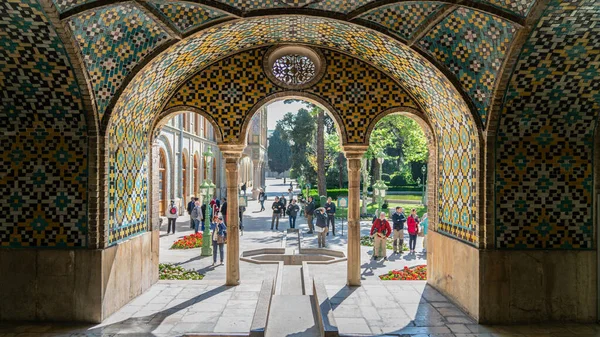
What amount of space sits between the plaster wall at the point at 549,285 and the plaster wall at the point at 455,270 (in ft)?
1.26

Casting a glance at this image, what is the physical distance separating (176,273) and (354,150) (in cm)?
467

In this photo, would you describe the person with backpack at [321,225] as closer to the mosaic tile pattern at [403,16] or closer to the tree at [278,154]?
the mosaic tile pattern at [403,16]

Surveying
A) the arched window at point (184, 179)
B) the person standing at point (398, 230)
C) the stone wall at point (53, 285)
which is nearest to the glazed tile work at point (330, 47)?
the stone wall at point (53, 285)

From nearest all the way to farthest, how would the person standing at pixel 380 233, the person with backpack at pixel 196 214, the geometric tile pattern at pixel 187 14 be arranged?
the geometric tile pattern at pixel 187 14, the person standing at pixel 380 233, the person with backpack at pixel 196 214

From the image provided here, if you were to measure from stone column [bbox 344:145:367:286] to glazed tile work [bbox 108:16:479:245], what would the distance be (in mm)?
1447

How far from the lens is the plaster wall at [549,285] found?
624cm

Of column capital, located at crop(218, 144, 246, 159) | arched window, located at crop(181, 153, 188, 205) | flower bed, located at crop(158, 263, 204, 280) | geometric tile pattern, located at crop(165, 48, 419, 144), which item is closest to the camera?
geometric tile pattern, located at crop(165, 48, 419, 144)

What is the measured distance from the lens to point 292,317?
6.98m

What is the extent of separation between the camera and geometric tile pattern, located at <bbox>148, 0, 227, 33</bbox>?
5.71 metres

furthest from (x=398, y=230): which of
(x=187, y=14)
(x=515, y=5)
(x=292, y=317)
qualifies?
(x=187, y=14)

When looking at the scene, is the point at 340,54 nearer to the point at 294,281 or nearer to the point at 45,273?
the point at 294,281

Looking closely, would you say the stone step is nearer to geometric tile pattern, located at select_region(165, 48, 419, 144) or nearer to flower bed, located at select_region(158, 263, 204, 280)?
flower bed, located at select_region(158, 263, 204, 280)

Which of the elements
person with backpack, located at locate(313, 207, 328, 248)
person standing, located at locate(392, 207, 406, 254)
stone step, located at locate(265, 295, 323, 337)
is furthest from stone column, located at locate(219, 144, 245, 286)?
person standing, located at locate(392, 207, 406, 254)

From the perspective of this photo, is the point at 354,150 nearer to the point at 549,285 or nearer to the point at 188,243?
the point at 549,285
